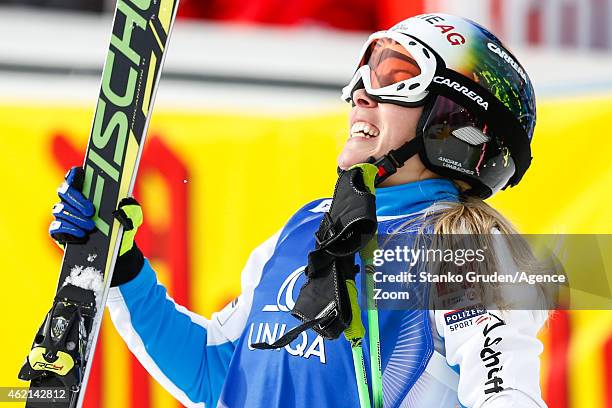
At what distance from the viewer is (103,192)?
9.66ft

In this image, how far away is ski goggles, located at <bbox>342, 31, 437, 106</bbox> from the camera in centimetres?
282

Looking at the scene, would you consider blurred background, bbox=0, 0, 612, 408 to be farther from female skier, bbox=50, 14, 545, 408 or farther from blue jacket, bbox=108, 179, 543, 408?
blue jacket, bbox=108, 179, 543, 408

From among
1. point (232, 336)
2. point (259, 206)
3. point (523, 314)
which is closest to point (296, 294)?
point (232, 336)

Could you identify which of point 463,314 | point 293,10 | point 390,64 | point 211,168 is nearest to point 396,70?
point 390,64

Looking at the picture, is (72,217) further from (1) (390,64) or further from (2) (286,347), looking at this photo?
(1) (390,64)

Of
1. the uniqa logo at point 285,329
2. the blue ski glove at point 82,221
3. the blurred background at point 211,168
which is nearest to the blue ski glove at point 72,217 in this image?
the blue ski glove at point 82,221

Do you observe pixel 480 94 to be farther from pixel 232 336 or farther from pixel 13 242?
pixel 13 242

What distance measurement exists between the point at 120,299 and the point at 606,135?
1.84 m

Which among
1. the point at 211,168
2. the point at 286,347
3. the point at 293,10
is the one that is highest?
the point at 293,10

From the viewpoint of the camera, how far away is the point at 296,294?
9.14 feet

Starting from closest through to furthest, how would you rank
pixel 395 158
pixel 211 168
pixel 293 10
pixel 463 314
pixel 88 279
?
pixel 463 314 < pixel 395 158 < pixel 88 279 < pixel 211 168 < pixel 293 10

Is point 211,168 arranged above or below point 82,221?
above

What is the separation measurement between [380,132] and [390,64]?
0.55 feet

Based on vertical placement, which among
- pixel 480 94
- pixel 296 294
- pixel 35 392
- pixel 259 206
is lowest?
pixel 35 392
